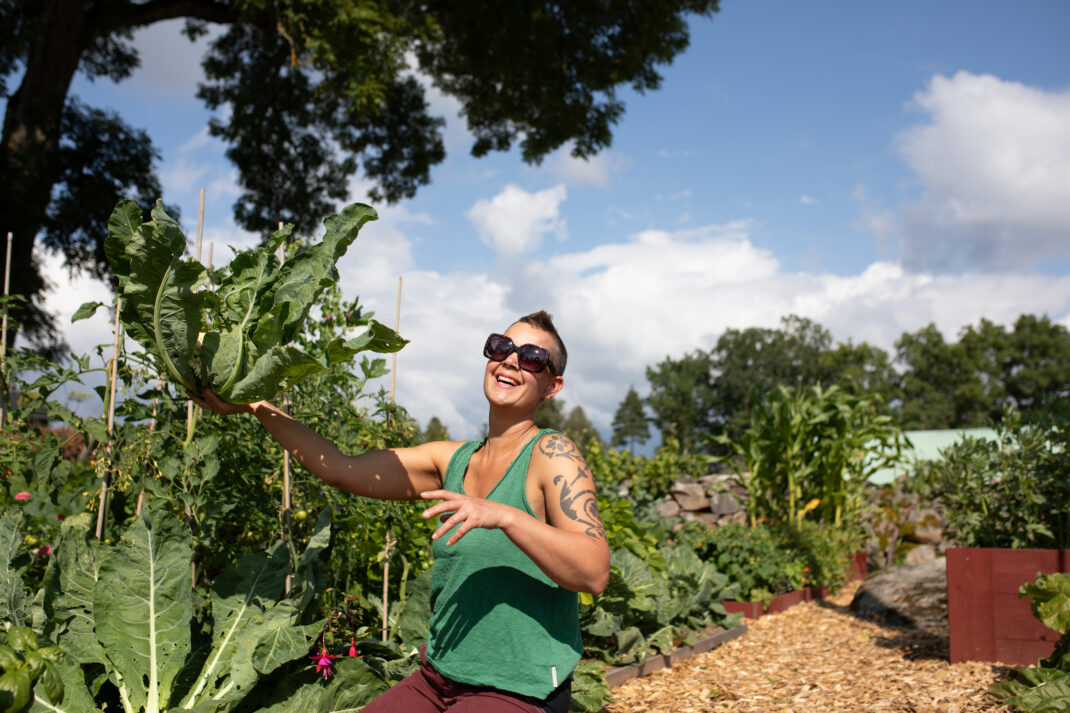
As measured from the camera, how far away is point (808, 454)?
28.4 ft

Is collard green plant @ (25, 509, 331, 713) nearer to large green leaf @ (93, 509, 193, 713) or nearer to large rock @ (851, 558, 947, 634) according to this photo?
large green leaf @ (93, 509, 193, 713)

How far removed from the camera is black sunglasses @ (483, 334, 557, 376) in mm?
1985

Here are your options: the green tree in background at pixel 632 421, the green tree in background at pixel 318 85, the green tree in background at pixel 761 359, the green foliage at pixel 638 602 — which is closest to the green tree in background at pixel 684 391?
the green tree in background at pixel 761 359

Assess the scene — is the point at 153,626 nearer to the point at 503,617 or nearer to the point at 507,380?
the point at 503,617

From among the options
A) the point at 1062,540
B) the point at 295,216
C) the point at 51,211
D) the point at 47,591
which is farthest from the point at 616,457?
the point at 51,211

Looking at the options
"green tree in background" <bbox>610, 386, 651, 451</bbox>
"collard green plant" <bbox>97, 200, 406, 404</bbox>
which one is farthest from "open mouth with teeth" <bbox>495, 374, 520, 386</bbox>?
"green tree in background" <bbox>610, 386, 651, 451</bbox>

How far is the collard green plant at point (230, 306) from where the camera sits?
71.4 inches

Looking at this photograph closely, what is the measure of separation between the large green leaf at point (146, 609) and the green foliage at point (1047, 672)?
354cm

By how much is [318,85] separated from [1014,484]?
33.0 feet

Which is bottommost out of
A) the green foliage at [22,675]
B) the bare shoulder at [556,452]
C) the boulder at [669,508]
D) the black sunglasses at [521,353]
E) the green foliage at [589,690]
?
the green foliage at [589,690]

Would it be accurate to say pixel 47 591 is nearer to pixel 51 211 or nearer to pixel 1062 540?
pixel 1062 540

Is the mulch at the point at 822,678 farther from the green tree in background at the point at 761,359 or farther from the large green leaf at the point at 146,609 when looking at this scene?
the green tree in background at the point at 761,359

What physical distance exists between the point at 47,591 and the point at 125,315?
3.86 ft

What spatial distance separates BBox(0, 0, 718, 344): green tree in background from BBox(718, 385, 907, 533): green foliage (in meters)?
6.35
